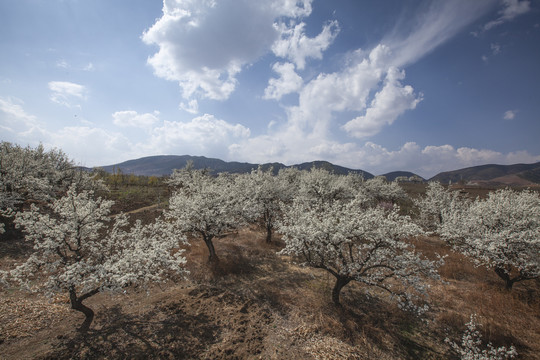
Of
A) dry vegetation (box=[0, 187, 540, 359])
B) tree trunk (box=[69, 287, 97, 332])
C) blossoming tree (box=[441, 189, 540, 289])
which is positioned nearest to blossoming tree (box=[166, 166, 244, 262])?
dry vegetation (box=[0, 187, 540, 359])

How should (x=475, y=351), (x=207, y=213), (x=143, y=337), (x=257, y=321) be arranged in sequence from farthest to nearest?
(x=207, y=213) < (x=257, y=321) < (x=143, y=337) < (x=475, y=351)

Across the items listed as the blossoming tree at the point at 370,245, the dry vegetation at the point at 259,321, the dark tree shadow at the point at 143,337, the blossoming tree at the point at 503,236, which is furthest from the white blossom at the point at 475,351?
the dark tree shadow at the point at 143,337

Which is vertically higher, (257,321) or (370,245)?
(370,245)

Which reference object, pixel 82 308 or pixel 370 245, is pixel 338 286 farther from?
pixel 82 308

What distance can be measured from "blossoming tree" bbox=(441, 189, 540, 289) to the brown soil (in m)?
2.31

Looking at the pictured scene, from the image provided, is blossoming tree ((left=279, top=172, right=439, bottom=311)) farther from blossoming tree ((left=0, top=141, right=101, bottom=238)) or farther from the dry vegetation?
blossoming tree ((left=0, top=141, right=101, bottom=238))

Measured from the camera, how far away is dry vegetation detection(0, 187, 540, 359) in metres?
9.95

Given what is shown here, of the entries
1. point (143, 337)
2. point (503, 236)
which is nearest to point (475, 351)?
point (503, 236)

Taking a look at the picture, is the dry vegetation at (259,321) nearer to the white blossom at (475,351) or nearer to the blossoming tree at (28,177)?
the white blossom at (475,351)

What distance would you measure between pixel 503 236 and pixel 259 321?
688 inches

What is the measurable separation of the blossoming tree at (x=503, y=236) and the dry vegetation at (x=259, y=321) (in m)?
2.30

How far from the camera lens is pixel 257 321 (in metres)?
12.0

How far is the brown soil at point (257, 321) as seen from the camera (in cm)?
993

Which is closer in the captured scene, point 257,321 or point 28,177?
point 257,321
